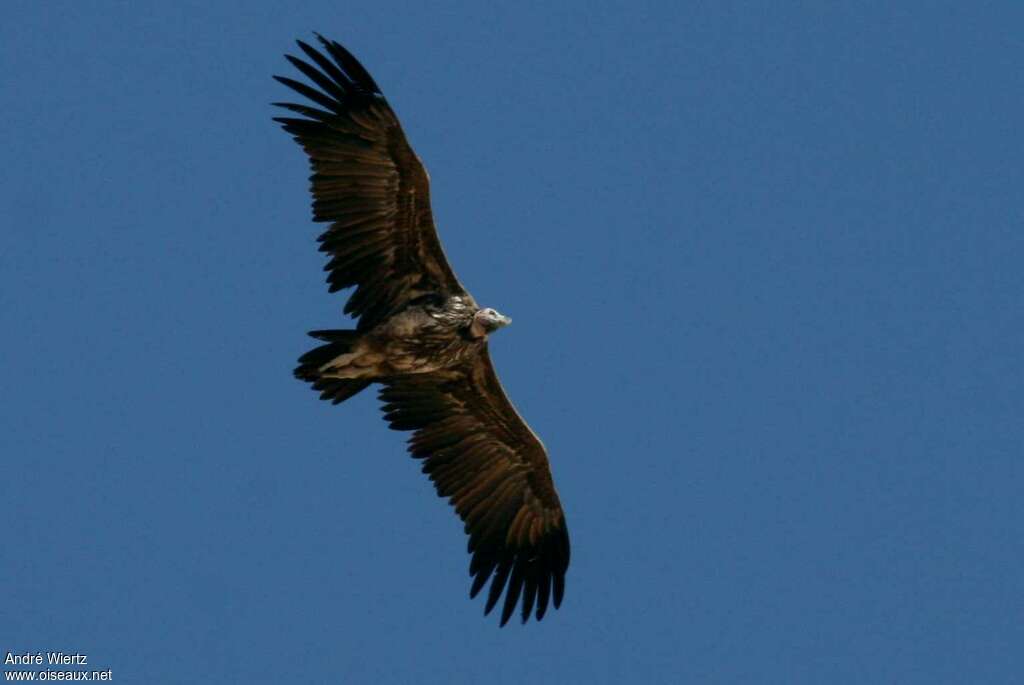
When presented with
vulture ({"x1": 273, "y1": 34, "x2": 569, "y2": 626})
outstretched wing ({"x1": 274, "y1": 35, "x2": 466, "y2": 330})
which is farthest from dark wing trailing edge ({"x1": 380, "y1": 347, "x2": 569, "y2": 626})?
outstretched wing ({"x1": 274, "y1": 35, "x2": 466, "y2": 330})

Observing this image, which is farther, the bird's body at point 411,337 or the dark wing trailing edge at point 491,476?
the dark wing trailing edge at point 491,476

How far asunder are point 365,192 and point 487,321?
2.21 metres

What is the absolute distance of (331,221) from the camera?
78.2 feet

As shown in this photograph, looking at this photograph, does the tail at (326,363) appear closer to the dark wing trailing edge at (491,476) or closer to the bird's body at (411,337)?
the bird's body at (411,337)

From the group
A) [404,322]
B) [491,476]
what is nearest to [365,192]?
[404,322]

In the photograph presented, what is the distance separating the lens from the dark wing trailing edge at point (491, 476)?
84.9ft

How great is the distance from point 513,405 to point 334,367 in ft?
10.6

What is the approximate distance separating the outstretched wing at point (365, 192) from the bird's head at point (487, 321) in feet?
1.25

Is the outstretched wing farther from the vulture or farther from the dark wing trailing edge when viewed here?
the dark wing trailing edge

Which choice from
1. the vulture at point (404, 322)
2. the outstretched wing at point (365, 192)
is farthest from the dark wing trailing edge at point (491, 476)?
the outstretched wing at point (365, 192)

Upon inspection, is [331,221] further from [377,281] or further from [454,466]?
Result: [454,466]

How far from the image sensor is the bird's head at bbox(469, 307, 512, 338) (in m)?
24.2

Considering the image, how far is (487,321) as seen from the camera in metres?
24.2

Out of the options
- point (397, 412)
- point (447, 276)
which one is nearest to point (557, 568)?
point (397, 412)
